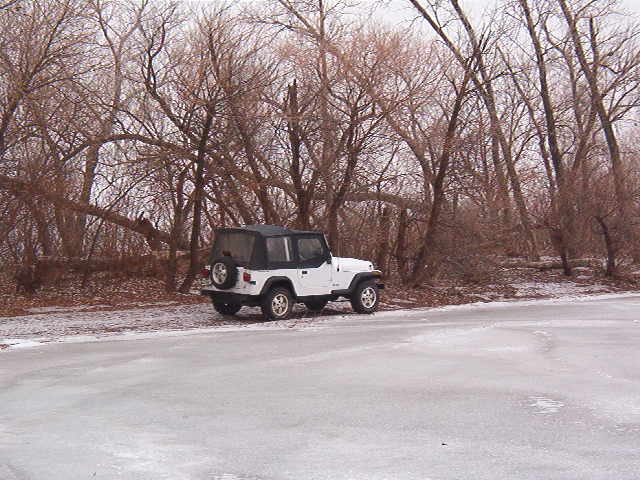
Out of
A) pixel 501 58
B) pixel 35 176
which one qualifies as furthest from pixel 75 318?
pixel 501 58

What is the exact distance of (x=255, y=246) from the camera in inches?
674

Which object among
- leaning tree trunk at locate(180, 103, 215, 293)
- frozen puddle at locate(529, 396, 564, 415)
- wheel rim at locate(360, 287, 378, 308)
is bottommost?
frozen puddle at locate(529, 396, 564, 415)

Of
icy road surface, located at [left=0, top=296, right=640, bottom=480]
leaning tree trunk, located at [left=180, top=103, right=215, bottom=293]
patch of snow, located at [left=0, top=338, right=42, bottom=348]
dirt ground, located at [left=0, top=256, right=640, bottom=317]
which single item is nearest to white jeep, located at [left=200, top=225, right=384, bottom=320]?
icy road surface, located at [left=0, top=296, right=640, bottom=480]

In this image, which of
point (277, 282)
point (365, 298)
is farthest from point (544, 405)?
point (365, 298)

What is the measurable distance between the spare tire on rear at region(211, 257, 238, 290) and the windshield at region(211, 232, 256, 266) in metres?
0.23

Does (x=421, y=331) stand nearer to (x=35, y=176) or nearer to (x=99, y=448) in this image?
(x=99, y=448)

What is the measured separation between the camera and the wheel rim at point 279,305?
56.4 feet

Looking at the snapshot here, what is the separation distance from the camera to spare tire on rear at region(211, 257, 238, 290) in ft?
55.6

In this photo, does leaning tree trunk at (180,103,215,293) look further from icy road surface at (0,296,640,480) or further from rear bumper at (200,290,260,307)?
icy road surface at (0,296,640,480)

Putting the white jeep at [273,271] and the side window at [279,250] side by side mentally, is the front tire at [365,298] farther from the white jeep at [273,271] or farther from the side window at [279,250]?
the side window at [279,250]

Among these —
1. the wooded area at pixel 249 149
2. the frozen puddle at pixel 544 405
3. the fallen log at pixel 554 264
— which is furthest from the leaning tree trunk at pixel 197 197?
the frozen puddle at pixel 544 405

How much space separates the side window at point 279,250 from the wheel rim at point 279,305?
73cm

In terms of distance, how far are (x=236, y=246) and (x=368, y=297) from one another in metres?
3.41

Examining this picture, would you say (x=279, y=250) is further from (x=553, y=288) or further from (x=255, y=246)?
(x=553, y=288)
